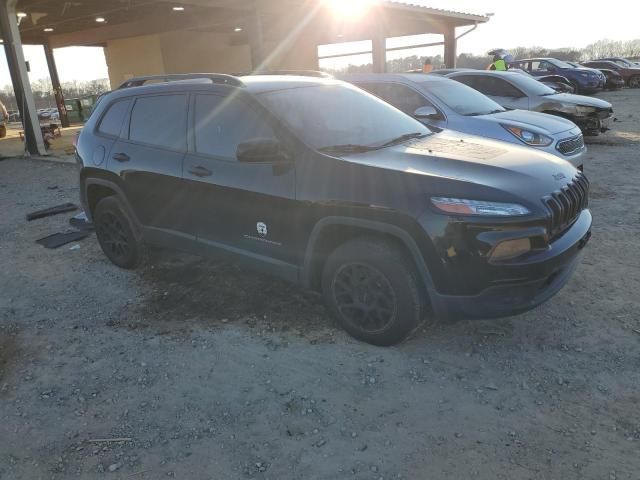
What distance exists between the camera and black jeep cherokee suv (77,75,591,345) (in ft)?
9.20

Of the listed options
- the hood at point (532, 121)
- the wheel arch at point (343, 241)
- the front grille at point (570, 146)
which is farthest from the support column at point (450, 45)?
the wheel arch at point (343, 241)

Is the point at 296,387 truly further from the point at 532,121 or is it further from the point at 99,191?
the point at 532,121

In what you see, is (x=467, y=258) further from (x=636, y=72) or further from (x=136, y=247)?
(x=636, y=72)

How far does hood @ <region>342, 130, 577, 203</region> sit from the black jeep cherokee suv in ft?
0.04

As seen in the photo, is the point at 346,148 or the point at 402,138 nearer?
the point at 346,148

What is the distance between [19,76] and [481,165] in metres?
13.2

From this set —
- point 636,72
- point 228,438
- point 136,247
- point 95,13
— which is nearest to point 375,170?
point 228,438

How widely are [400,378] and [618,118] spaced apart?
14399 mm

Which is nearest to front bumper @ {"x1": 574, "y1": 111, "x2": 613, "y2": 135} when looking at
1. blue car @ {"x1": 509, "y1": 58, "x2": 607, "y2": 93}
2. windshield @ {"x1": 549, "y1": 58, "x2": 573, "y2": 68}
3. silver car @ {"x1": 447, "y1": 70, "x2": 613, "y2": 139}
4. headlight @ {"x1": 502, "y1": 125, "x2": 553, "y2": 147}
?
silver car @ {"x1": 447, "y1": 70, "x2": 613, "y2": 139}

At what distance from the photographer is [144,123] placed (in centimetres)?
433

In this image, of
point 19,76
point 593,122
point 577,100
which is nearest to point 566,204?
point 577,100

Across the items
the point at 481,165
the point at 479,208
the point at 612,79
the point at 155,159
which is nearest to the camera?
the point at 479,208

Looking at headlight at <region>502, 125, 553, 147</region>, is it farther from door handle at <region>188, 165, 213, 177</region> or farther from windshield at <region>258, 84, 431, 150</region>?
door handle at <region>188, 165, 213, 177</region>

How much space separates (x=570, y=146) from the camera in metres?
6.59
